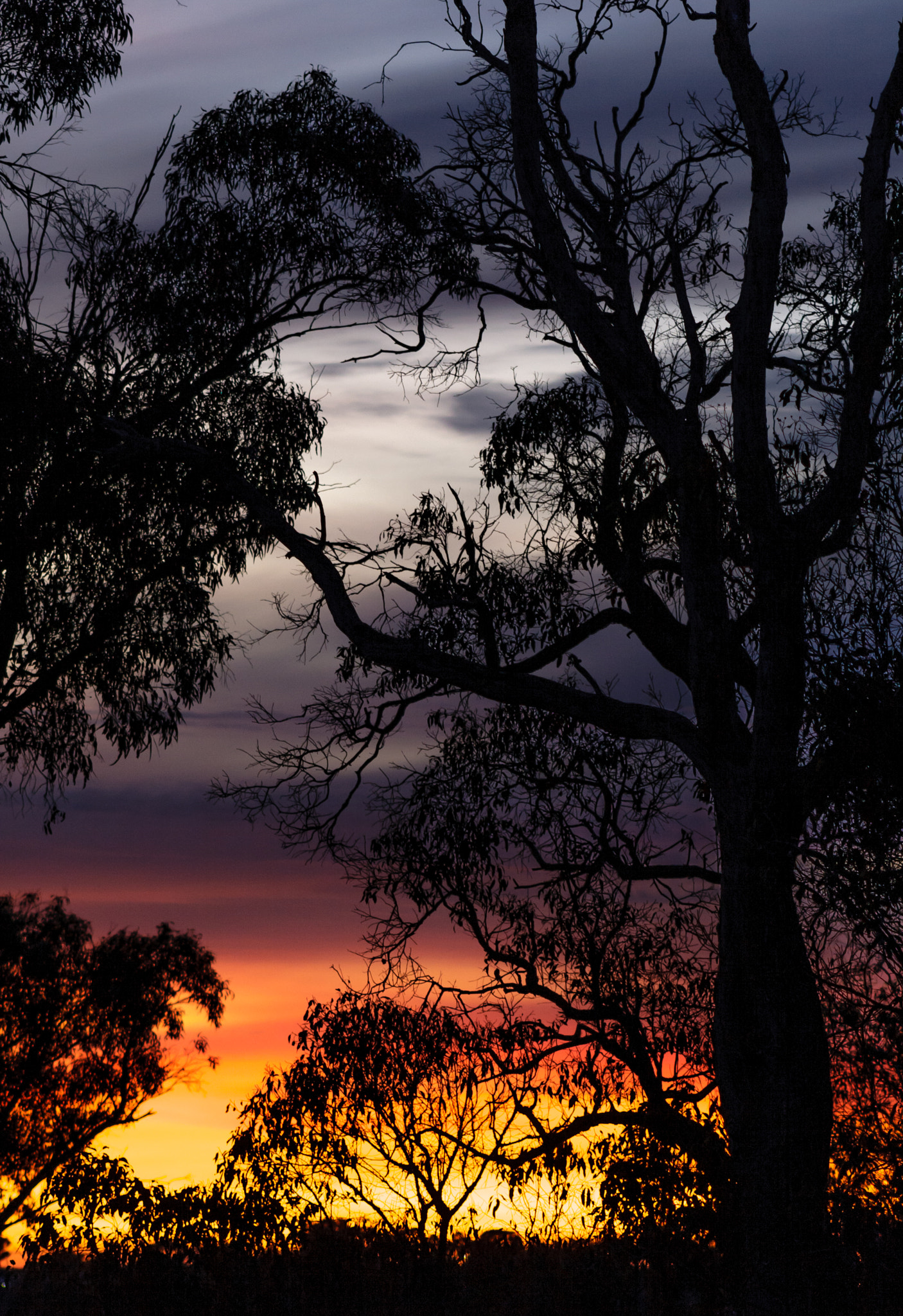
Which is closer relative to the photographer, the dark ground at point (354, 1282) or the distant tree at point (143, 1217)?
the dark ground at point (354, 1282)

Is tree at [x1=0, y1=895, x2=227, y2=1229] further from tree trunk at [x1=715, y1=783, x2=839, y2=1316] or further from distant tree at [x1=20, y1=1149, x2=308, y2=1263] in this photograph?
tree trunk at [x1=715, y1=783, x2=839, y2=1316]

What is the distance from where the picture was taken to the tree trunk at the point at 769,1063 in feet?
23.9

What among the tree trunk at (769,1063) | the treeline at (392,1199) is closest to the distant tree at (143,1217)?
the treeline at (392,1199)

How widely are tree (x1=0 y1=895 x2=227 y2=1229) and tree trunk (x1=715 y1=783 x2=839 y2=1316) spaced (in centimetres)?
1301

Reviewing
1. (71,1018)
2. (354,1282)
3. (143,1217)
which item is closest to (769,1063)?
(354,1282)

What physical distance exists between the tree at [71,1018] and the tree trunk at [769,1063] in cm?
1301

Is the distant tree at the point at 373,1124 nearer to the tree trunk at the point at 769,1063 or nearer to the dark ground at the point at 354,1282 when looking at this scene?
the dark ground at the point at 354,1282

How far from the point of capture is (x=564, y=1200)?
10359 millimetres

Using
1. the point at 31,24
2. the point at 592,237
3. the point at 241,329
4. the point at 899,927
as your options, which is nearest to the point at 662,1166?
the point at 899,927

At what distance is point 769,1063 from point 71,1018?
14482 mm

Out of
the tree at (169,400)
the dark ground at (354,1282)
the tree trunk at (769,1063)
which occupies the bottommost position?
the dark ground at (354,1282)

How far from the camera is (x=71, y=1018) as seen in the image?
19.1 metres

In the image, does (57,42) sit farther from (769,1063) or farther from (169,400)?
(769,1063)

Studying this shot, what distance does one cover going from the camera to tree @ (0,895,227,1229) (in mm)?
18750
